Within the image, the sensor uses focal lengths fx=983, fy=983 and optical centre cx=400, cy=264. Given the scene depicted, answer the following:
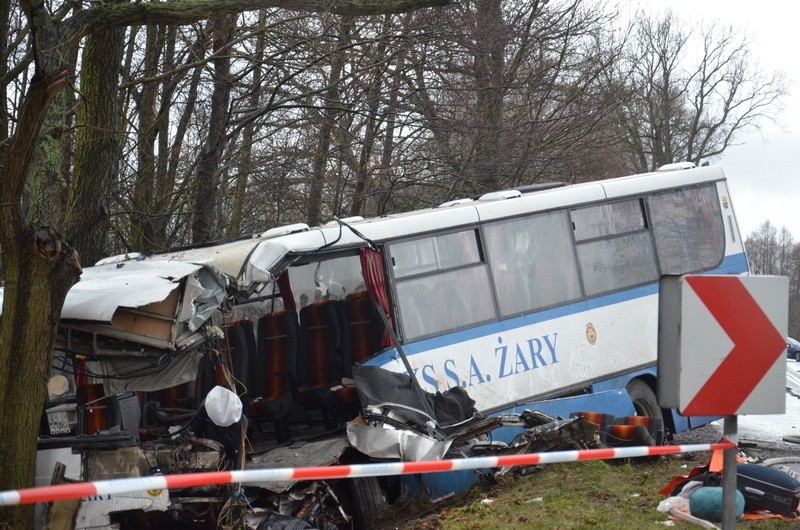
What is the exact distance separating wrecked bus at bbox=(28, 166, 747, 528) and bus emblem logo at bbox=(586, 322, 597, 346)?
17mm

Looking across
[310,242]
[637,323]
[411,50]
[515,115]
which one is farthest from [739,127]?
[310,242]

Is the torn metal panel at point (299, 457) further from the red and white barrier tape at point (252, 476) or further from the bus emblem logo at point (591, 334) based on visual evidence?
the bus emblem logo at point (591, 334)

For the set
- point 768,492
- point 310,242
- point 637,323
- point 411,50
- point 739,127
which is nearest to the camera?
point 768,492

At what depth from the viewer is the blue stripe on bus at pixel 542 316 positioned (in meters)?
10.7

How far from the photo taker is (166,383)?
354 inches

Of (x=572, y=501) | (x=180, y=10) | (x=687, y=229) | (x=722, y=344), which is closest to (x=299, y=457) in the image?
(x=572, y=501)

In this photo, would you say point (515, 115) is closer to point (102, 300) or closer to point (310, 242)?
point (310, 242)

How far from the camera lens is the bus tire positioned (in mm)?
8945

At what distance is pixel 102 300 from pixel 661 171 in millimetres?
8059

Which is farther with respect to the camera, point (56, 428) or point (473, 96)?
point (473, 96)

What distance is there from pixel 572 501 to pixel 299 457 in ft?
8.57

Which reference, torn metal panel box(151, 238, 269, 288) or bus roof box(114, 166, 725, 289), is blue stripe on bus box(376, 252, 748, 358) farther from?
torn metal panel box(151, 238, 269, 288)

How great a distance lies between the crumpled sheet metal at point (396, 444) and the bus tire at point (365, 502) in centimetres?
37

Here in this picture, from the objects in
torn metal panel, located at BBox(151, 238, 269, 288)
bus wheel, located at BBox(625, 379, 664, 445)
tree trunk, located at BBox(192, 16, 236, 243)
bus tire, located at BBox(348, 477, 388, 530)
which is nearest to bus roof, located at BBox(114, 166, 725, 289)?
torn metal panel, located at BBox(151, 238, 269, 288)
